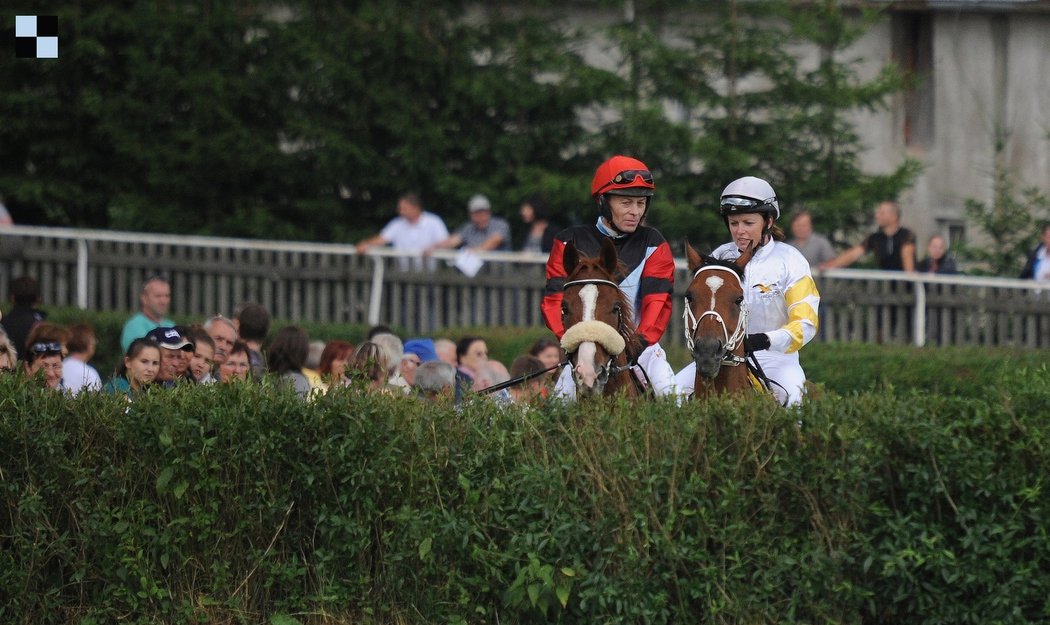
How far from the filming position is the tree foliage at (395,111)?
59.4ft

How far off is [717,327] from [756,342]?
13.8 inches

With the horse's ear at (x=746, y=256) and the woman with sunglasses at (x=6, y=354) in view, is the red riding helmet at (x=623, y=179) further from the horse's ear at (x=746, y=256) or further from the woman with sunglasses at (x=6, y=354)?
the woman with sunglasses at (x=6, y=354)

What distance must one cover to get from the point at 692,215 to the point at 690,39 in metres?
2.05

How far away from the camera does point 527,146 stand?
61.2 ft

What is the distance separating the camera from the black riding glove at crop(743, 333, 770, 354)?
8.57 meters

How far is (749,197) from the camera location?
8906 mm

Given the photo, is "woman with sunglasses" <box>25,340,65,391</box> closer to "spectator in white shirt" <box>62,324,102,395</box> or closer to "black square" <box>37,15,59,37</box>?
"spectator in white shirt" <box>62,324,102,395</box>

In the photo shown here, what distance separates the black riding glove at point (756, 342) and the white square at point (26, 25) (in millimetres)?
12527

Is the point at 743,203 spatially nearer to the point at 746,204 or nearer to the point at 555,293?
the point at 746,204

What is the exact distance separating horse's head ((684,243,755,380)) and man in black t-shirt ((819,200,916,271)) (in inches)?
317

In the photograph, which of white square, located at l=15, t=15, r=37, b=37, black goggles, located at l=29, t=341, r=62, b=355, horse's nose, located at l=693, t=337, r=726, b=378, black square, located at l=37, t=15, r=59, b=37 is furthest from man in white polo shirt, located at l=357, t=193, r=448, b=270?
horse's nose, located at l=693, t=337, r=726, b=378

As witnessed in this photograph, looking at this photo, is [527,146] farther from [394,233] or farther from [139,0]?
[139,0]

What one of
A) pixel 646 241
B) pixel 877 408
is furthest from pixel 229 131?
pixel 877 408

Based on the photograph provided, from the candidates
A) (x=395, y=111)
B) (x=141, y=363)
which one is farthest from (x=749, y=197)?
(x=395, y=111)
